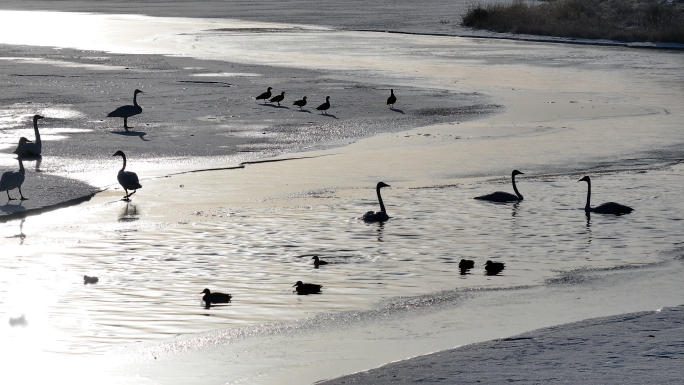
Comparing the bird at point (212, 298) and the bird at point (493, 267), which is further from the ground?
the bird at point (212, 298)

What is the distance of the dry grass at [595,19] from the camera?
4347cm

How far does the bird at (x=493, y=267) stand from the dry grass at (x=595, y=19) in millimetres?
33692

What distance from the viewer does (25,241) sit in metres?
11.4

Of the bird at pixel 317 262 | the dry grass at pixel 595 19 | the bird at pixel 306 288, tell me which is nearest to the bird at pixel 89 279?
the bird at pixel 306 288

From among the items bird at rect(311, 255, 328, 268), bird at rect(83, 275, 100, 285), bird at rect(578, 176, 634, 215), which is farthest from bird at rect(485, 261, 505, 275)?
bird at rect(83, 275, 100, 285)

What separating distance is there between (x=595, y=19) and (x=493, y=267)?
40672 millimetres

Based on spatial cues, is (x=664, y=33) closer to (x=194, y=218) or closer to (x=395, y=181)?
(x=395, y=181)

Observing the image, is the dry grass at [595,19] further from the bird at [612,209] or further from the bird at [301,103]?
the bird at [612,209]

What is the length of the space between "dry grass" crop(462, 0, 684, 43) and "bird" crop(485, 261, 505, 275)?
3369cm

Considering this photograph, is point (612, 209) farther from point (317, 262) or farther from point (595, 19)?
point (595, 19)

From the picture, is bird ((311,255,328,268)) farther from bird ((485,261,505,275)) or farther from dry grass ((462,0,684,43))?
dry grass ((462,0,684,43))

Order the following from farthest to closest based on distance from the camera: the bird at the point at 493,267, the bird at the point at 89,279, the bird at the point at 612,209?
the bird at the point at 612,209 < the bird at the point at 493,267 < the bird at the point at 89,279

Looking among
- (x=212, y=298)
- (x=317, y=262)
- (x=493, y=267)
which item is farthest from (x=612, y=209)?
(x=212, y=298)

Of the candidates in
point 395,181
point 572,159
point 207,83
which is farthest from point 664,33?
point 395,181
